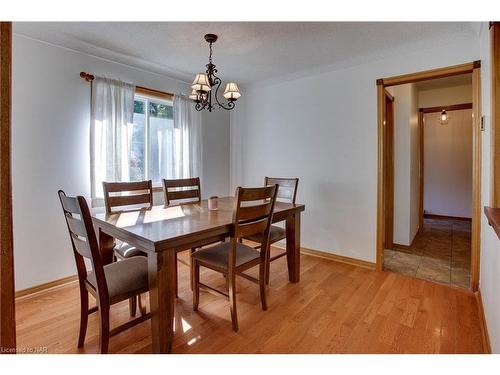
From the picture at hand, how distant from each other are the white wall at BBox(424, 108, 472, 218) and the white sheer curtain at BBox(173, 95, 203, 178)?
4.78 m

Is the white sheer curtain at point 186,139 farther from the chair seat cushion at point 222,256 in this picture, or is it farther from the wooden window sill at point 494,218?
the wooden window sill at point 494,218

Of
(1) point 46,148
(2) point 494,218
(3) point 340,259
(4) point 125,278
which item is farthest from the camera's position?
(3) point 340,259

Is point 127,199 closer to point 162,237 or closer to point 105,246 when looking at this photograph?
point 105,246

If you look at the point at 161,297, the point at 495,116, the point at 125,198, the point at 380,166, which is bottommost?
the point at 161,297

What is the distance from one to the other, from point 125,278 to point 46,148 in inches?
64.1

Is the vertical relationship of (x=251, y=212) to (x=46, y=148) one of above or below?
below

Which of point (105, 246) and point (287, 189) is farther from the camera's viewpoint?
point (287, 189)

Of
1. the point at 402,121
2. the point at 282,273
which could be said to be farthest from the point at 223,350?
the point at 402,121

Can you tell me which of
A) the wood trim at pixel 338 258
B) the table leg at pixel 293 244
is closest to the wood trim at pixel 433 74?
the table leg at pixel 293 244

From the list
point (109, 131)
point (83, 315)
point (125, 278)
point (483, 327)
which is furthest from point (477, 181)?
point (109, 131)

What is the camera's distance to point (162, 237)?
1460 millimetres

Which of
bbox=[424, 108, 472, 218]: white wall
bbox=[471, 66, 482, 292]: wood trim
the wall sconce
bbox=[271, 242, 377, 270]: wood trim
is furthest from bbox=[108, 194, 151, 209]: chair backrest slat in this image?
bbox=[424, 108, 472, 218]: white wall

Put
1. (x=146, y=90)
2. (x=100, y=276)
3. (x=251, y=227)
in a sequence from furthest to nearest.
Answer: (x=146, y=90) < (x=251, y=227) < (x=100, y=276)

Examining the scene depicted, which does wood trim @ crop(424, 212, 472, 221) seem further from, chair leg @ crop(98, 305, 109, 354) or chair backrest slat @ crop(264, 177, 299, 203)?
chair leg @ crop(98, 305, 109, 354)
